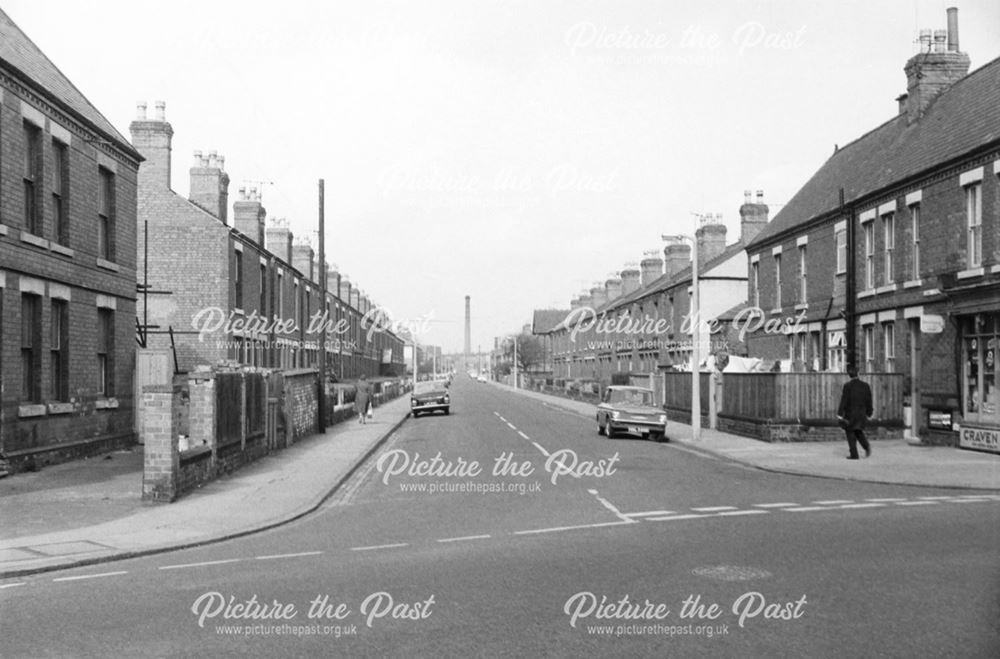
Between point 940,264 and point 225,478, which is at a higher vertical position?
point 940,264

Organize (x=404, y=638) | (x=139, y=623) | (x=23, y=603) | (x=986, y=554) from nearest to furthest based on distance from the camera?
(x=404, y=638)
(x=139, y=623)
(x=23, y=603)
(x=986, y=554)

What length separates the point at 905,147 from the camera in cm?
2811

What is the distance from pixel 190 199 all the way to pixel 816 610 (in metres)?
30.9

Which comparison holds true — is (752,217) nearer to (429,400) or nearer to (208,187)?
(429,400)

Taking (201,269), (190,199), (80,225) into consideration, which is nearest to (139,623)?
(80,225)

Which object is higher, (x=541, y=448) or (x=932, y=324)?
(x=932, y=324)

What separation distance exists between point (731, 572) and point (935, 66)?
85.3 ft

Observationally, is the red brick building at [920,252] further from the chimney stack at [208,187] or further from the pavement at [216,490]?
the chimney stack at [208,187]

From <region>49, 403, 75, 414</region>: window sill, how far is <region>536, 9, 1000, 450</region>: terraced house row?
20.4 metres

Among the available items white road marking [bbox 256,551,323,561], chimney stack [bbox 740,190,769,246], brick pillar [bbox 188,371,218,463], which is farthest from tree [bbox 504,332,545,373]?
white road marking [bbox 256,551,323,561]

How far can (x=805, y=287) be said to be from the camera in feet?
108

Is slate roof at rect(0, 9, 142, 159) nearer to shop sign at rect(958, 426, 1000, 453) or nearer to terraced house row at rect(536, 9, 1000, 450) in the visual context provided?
terraced house row at rect(536, 9, 1000, 450)

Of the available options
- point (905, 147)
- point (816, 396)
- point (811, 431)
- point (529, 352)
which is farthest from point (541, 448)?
point (529, 352)

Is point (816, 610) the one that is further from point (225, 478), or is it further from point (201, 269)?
point (201, 269)
